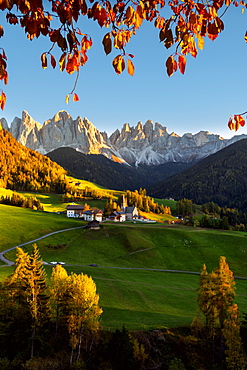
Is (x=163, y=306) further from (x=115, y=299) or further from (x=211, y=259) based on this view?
(x=211, y=259)

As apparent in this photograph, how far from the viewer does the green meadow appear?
3728cm

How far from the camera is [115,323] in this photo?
2962cm

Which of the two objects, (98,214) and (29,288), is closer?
(29,288)

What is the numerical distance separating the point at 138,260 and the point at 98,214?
4747 centimetres

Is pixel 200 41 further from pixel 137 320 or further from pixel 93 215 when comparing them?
pixel 93 215

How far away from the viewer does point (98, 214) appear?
112m

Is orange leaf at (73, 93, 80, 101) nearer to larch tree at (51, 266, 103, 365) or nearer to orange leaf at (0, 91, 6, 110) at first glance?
orange leaf at (0, 91, 6, 110)

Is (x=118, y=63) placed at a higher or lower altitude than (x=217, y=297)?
higher

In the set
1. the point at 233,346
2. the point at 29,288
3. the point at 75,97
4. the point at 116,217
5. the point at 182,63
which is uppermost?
the point at 182,63

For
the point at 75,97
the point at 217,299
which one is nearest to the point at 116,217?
the point at 217,299

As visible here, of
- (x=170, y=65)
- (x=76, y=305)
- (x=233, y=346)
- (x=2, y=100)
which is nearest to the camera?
(x=170, y=65)

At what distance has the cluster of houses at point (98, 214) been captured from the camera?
11269 cm

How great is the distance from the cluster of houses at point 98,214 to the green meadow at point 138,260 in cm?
1643

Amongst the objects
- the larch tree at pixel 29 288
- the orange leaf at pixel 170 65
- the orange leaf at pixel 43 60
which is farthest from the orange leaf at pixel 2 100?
the larch tree at pixel 29 288
